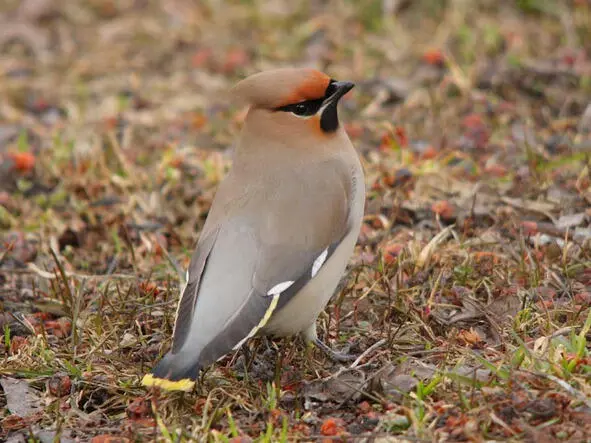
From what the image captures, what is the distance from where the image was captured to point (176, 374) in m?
4.09

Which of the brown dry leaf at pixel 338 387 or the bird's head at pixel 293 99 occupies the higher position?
the bird's head at pixel 293 99

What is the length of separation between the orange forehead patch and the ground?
91 cm

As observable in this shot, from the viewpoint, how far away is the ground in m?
4.33

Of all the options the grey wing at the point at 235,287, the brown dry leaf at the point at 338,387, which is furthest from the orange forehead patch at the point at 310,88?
the brown dry leaf at the point at 338,387

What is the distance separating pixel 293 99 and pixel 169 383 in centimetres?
148

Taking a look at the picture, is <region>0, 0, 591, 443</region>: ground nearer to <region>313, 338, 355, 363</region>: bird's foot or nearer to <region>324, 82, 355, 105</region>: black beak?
<region>313, 338, 355, 363</region>: bird's foot

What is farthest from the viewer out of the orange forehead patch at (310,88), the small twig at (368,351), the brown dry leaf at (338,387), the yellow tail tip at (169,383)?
the orange forehead patch at (310,88)

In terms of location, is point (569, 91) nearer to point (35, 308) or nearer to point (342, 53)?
point (342, 53)

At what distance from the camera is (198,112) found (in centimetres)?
803

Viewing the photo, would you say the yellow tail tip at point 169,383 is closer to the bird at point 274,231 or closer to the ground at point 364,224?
the bird at point 274,231

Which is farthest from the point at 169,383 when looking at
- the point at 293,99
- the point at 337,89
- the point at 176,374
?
the point at 337,89

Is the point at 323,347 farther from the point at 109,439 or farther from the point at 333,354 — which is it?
the point at 109,439

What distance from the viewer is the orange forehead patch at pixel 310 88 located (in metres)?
4.92

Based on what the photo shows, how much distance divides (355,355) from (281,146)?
37.9 inches
